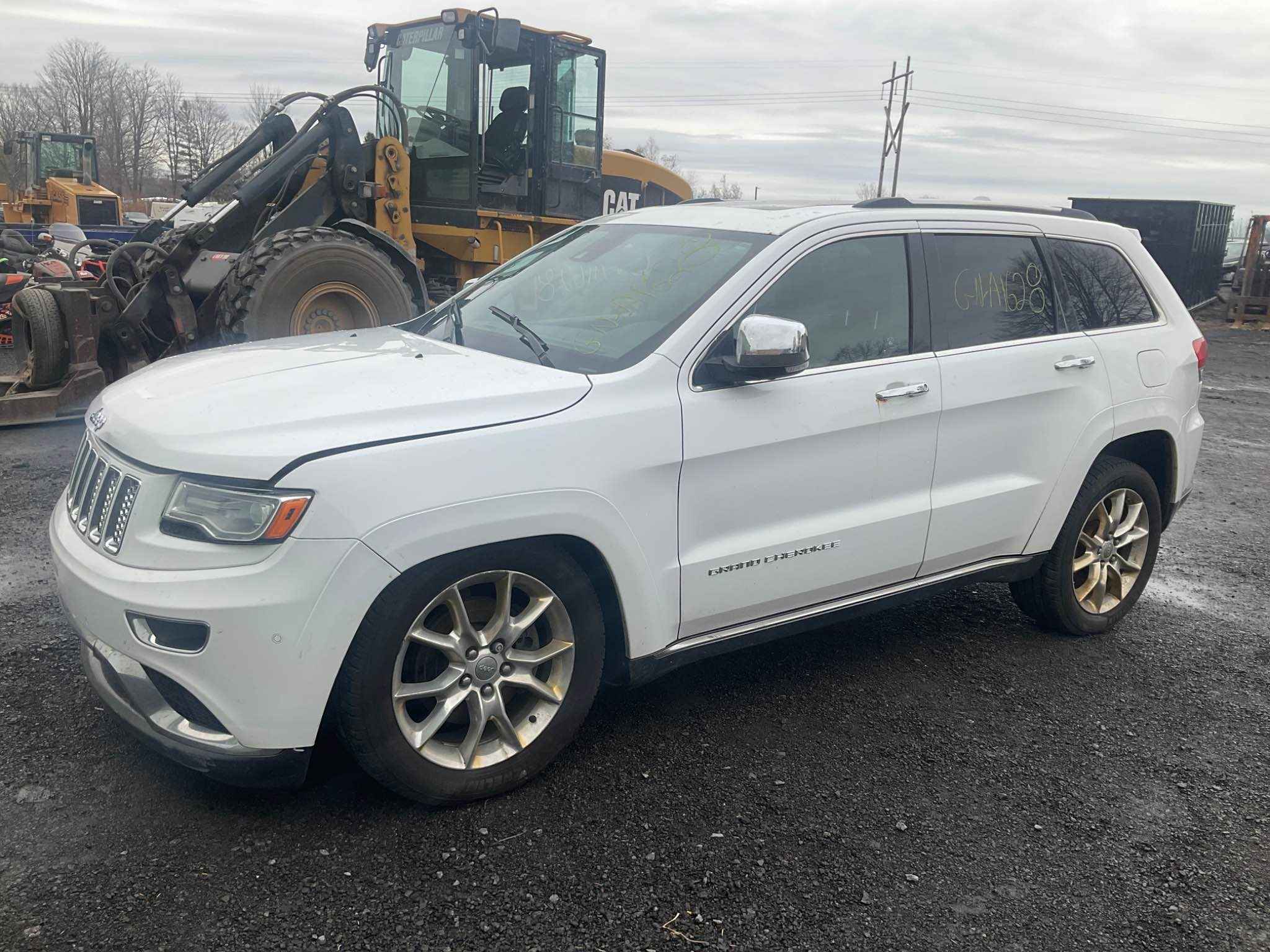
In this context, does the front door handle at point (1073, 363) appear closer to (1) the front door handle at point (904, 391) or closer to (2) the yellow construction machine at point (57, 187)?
(1) the front door handle at point (904, 391)

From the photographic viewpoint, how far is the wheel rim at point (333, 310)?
762 centimetres

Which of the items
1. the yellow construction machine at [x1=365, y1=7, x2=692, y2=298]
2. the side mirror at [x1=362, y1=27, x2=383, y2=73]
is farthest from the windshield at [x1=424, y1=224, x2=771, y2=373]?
the side mirror at [x1=362, y1=27, x2=383, y2=73]

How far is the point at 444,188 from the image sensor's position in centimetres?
978

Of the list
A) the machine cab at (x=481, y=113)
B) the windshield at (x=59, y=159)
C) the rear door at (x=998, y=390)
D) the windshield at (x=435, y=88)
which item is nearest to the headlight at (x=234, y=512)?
the rear door at (x=998, y=390)

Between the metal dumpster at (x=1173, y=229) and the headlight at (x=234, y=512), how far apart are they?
21292mm

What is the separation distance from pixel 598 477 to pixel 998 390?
187 centimetres

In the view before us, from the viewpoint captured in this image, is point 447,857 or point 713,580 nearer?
point 447,857

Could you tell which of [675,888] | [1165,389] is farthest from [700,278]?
[1165,389]

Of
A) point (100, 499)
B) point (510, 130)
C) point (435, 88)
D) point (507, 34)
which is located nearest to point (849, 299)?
point (100, 499)

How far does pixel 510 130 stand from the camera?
9867mm

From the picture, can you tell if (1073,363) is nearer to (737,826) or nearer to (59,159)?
(737,826)

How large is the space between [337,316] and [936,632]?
16.8 ft

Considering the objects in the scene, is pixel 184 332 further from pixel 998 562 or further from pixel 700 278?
pixel 998 562

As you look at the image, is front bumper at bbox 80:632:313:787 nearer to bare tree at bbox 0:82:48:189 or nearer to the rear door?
the rear door
